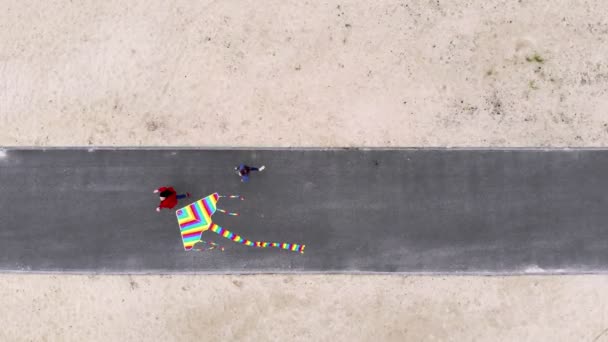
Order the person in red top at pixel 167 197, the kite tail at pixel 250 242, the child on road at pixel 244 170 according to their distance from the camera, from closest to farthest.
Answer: the person in red top at pixel 167 197 < the child on road at pixel 244 170 < the kite tail at pixel 250 242

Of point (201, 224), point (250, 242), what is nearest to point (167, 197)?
point (201, 224)

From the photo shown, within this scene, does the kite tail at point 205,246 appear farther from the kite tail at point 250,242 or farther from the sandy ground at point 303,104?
the sandy ground at point 303,104

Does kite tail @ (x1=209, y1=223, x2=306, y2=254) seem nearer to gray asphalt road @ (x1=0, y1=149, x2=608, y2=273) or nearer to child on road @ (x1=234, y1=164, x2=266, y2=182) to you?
gray asphalt road @ (x1=0, y1=149, x2=608, y2=273)

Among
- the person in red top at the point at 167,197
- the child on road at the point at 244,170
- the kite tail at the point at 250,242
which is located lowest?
the kite tail at the point at 250,242

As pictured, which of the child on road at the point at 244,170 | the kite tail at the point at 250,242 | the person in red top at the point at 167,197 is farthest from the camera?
the kite tail at the point at 250,242

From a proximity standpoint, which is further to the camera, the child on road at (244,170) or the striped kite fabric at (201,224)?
the striped kite fabric at (201,224)

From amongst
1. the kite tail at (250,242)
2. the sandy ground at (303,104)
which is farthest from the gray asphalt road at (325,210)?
the sandy ground at (303,104)

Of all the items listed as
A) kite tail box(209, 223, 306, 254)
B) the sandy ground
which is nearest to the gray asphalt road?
kite tail box(209, 223, 306, 254)

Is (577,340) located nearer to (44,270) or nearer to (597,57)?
(597,57)
